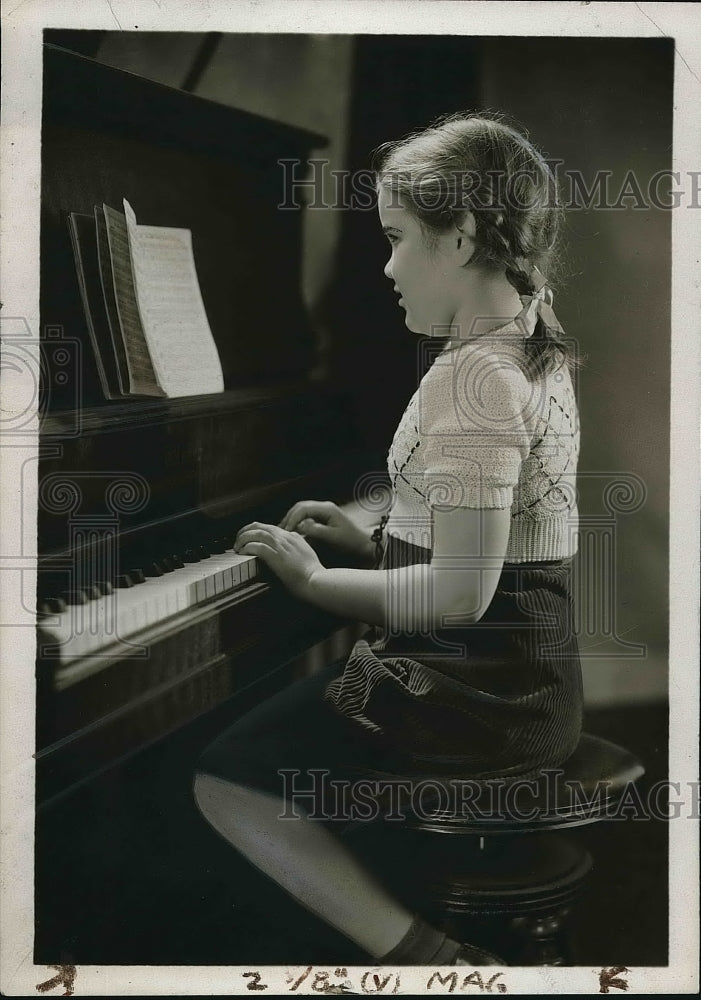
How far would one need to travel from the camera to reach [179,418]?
1628 mm

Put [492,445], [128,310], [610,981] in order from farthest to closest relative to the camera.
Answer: [610,981]
[128,310]
[492,445]

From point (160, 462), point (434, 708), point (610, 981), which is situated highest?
point (160, 462)

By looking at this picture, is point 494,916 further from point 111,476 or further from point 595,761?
point 111,476

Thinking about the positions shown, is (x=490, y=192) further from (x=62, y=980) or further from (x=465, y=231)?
(x=62, y=980)

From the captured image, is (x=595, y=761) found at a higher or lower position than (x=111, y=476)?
lower

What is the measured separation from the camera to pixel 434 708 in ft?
4.99

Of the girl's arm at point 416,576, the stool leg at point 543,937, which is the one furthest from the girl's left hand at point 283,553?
the stool leg at point 543,937

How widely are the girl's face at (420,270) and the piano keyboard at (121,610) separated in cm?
50

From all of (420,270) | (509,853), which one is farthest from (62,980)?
(420,270)

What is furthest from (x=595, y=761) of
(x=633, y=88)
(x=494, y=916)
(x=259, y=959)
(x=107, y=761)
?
(x=633, y=88)

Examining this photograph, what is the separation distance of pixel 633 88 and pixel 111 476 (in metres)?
1.06

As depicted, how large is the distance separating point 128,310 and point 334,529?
0.49 m

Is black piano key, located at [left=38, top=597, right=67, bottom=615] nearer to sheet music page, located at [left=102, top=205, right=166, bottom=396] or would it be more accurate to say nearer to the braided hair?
sheet music page, located at [left=102, top=205, right=166, bottom=396]

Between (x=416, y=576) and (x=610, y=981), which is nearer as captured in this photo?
(x=416, y=576)
